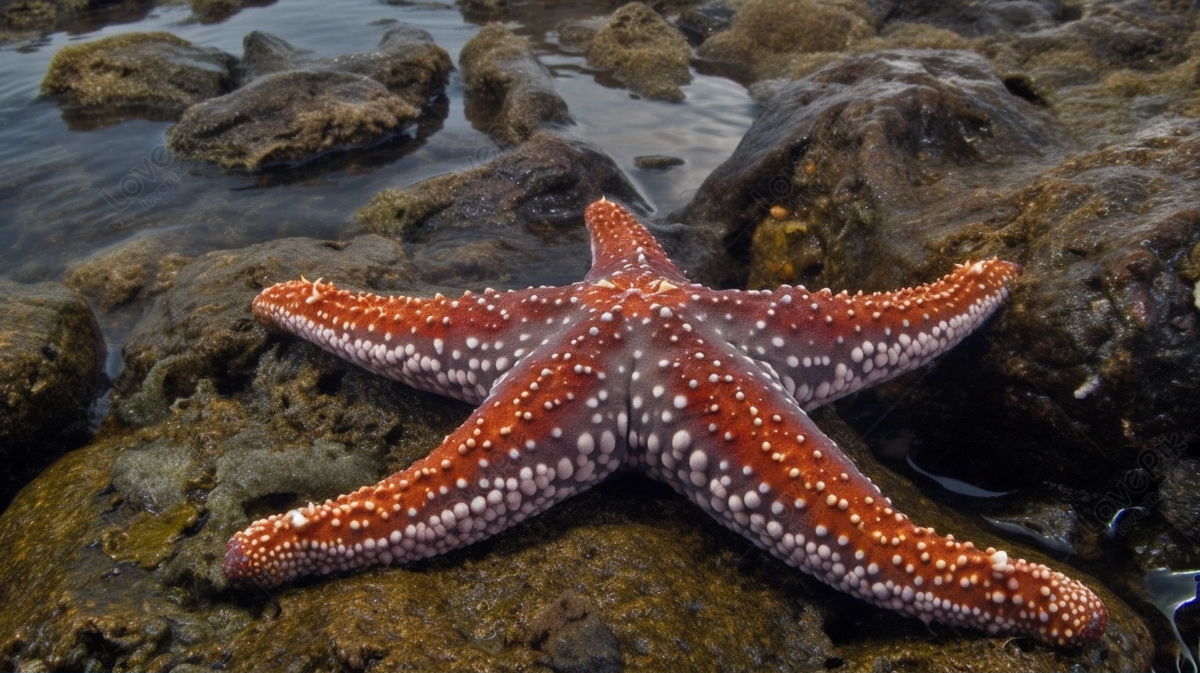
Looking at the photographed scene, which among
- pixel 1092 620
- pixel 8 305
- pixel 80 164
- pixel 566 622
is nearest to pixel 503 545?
pixel 566 622

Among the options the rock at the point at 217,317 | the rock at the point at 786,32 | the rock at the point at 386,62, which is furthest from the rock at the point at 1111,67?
the rock at the point at 386,62

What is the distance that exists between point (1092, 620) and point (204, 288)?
18.2 ft

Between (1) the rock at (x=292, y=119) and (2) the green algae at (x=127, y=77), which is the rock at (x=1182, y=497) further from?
(2) the green algae at (x=127, y=77)

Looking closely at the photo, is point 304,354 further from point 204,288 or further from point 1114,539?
point 1114,539

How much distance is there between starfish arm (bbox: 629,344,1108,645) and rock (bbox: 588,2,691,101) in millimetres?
8140

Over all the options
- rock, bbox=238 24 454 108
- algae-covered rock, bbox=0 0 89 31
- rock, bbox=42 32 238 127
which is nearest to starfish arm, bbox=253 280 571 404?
rock, bbox=238 24 454 108

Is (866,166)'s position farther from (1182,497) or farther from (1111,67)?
(1111,67)

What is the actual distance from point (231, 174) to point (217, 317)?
416 cm

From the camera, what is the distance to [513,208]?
7559mm

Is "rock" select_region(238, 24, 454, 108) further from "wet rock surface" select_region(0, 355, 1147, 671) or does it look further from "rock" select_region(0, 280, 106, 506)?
"wet rock surface" select_region(0, 355, 1147, 671)

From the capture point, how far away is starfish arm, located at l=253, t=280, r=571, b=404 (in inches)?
167

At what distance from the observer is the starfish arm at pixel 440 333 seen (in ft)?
14.0

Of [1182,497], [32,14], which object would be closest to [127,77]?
[32,14]

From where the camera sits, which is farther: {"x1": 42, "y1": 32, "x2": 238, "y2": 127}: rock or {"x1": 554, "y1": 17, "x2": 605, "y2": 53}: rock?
{"x1": 554, "y1": 17, "x2": 605, "y2": 53}: rock
